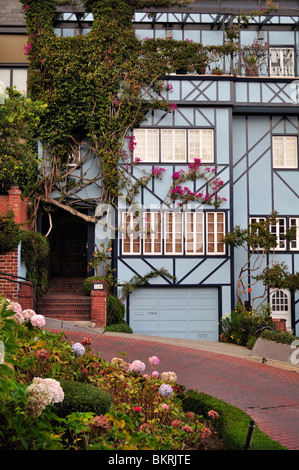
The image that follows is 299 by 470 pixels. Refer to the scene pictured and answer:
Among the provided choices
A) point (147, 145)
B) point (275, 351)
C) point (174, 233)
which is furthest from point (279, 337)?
point (147, 145)

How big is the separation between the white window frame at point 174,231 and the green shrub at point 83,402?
37.5ft

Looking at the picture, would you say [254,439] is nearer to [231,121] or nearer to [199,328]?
[199,328]

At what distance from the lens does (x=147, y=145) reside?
16703mm

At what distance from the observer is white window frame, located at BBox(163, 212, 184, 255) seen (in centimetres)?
1650

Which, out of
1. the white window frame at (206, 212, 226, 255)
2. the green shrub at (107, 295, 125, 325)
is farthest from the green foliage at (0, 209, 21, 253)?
the white window frame at (206, 212, 226, 255)

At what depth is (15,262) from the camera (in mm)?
13414

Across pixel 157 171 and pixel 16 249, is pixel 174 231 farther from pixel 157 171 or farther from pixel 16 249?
pixel 16 249

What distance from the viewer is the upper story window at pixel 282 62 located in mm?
18594

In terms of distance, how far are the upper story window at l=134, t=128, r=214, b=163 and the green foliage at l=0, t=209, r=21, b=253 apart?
214 inches

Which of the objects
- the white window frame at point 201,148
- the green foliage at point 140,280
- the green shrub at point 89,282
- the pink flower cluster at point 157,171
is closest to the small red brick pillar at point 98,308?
the green shrub at point 89,282

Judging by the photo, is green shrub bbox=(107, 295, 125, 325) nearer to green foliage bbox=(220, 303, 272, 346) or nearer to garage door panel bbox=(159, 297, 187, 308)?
garage door panel bbox=(159, 297, 187, 308)

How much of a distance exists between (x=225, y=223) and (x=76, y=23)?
31.9 feet

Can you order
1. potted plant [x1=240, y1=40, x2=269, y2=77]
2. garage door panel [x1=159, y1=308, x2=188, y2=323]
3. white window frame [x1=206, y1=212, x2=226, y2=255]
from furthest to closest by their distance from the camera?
potted plant [x1=240, y1=40, x2=269, y2=77]
garage door panel [x1=159, y1=308, x2=188, y2=323]
white window frame [x1=206, y1=212, x2=226, y2=255]
